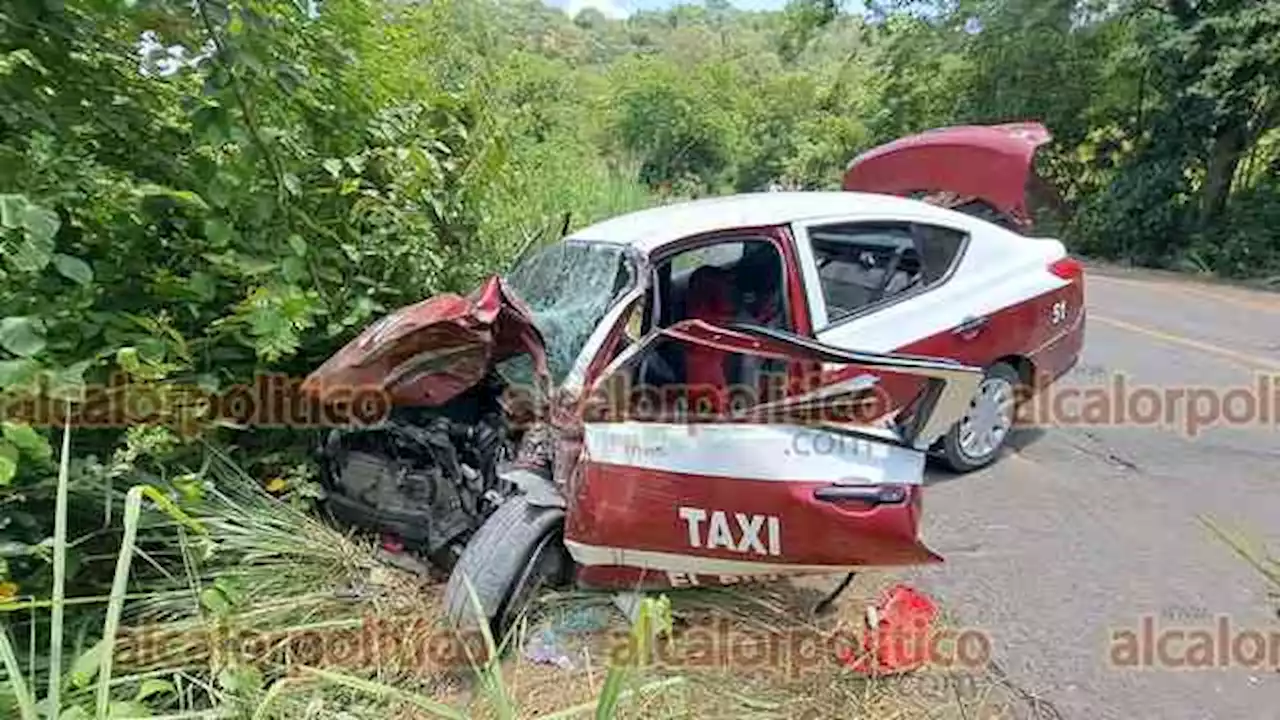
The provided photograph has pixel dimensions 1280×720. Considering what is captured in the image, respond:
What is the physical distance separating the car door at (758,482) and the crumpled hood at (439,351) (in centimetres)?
57

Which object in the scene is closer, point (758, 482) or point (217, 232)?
point (758, 482)

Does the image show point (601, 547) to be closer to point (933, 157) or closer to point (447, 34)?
point (933, 157)

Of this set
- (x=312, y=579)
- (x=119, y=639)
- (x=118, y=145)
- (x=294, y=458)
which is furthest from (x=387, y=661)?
(x=118, y=145)

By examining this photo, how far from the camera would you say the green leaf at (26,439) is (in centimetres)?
263

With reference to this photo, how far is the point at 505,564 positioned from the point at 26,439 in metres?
1.59

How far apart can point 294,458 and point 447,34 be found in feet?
13.7

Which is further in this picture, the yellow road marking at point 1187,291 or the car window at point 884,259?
the yellow road marking at point 1187,291

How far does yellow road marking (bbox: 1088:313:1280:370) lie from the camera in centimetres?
689

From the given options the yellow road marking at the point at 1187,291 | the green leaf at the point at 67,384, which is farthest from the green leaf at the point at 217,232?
the yellow road marking at the point at 1187,291

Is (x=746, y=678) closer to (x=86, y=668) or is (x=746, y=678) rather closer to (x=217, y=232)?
(x=86, y=668)

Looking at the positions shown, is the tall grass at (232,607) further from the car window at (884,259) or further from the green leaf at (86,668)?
the car window at (884,259)

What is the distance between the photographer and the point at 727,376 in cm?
386

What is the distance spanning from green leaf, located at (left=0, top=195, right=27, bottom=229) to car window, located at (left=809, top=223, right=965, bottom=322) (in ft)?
10.9

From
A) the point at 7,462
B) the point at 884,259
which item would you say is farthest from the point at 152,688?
the point at 884,259
